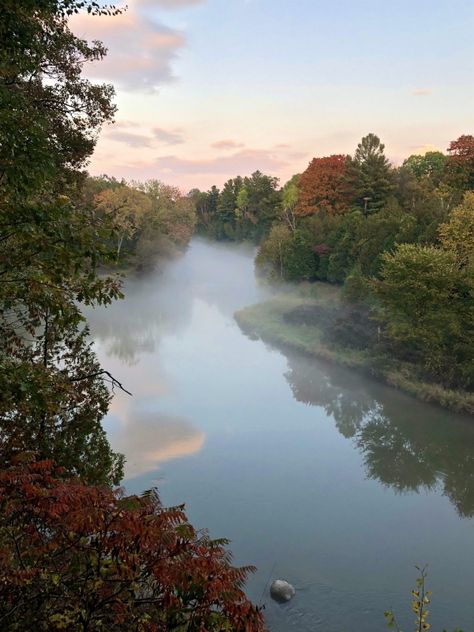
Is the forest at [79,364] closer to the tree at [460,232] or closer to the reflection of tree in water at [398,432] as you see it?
the tree at [460,232]

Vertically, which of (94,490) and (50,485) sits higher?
(94,490)

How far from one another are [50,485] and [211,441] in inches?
616

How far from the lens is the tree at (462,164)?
49406 millimetres

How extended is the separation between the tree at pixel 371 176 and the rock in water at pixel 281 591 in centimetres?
4775

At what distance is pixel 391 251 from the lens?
39594 millimetres

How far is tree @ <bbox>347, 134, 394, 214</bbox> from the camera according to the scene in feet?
179

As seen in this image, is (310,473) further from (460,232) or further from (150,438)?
(460,232)

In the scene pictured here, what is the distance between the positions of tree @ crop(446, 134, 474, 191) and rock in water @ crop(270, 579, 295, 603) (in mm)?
46588

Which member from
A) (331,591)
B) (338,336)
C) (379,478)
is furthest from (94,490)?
(338,336)

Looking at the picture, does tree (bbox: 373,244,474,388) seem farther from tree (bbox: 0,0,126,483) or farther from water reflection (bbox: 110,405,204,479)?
tree (bbox: 0,0,126,483)

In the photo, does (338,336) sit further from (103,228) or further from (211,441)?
(103,228)

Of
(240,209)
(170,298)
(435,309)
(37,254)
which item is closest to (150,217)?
(170,298)

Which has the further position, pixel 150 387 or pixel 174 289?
pixel 174 289

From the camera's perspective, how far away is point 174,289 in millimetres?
68375
